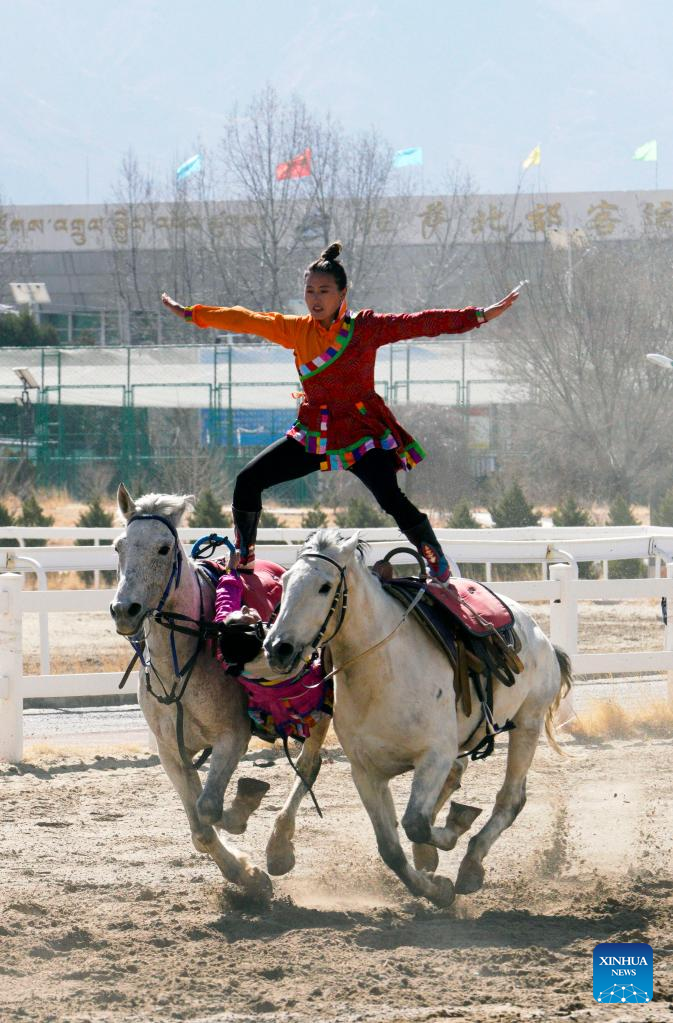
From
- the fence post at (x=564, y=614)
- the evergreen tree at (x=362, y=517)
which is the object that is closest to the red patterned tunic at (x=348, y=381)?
the fence post at (x=564, y=614)

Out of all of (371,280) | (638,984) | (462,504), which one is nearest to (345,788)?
(638,984)

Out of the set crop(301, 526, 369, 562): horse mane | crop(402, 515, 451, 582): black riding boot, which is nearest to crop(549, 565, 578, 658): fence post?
crop(402, 515, 451, 582): black riding boot

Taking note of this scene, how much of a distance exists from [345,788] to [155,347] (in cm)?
2840

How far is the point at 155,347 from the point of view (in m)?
36.5

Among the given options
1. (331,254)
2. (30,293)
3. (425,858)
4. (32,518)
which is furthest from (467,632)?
(30,293)

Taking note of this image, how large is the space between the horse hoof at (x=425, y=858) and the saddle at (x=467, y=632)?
61 cm

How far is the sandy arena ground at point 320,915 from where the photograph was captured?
5.02 meters

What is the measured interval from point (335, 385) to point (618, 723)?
5816 millimetres

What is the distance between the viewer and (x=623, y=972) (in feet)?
16.9

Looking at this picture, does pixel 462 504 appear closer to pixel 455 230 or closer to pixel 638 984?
pixel 638 984

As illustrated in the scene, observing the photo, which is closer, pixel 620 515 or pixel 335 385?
pixel 335 385

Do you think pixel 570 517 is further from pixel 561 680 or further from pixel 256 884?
pixel 256 884

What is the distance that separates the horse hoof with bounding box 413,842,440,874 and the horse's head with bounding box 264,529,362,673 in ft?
4.61

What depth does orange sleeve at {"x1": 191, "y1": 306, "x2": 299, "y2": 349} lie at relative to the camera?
6484 millimetres
